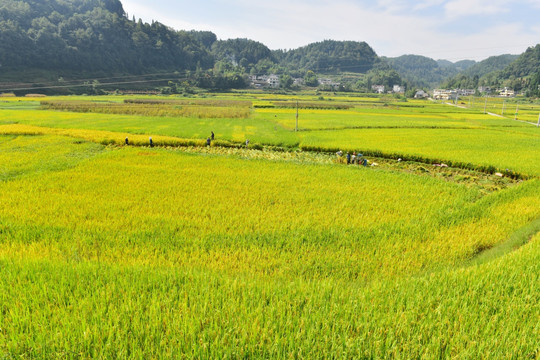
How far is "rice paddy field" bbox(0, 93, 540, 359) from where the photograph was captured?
9.09 feet

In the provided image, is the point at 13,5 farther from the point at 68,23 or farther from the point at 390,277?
the point at 390,277

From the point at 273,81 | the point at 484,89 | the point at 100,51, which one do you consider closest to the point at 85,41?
the point at 100,51

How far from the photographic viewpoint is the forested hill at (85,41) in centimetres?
7694

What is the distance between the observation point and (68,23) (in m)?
94.8

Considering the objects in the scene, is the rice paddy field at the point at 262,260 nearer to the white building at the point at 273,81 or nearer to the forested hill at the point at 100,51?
the forested hill at the point at 100,51

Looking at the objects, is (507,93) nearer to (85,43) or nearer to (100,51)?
(100,51)

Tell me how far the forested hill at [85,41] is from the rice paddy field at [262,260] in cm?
9009

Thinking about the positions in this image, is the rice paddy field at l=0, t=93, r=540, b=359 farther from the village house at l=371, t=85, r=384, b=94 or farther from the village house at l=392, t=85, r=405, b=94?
the village house at l=392, t=85, r=405, b=94

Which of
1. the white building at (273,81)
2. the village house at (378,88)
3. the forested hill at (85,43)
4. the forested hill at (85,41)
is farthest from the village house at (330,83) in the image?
the forested hill at (85,41)

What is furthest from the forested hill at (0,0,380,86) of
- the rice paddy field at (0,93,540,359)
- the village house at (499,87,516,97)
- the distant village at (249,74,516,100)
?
the village house at (499,87,516,97)

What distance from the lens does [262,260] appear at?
213 inches

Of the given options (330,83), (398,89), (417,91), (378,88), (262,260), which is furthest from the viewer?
(398,89)

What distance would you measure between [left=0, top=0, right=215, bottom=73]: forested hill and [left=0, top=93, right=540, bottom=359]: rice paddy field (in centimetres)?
9009

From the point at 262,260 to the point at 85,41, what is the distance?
11858 centimetres
